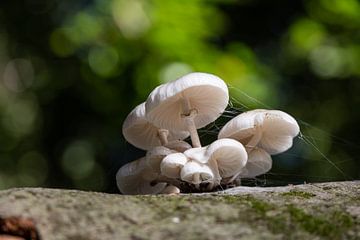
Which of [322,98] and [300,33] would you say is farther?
[322,98]

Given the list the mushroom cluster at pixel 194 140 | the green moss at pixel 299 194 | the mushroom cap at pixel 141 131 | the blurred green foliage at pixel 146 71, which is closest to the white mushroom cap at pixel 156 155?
the mushroom cluster at pixel 194 140

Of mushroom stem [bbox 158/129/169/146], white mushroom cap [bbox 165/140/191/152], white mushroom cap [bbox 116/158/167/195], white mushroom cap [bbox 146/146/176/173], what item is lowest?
white mushroom cap [bbox 116/158/167/195]

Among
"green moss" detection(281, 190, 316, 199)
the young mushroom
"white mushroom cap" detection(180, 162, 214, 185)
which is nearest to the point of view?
"green moss" detection(281, 190, 316, 199)

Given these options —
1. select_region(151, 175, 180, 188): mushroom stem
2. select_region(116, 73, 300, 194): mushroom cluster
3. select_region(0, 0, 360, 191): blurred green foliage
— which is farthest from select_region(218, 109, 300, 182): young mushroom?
select_region(0, 0, 360, 191): blurred green foliage

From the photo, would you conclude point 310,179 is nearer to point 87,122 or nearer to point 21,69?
point 87,122

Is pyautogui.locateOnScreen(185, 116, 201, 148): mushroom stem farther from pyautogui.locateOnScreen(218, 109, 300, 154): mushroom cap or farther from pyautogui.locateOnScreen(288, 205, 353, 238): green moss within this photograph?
pyautogui.locateOnScreen(288, 205, 353, 238): green moss

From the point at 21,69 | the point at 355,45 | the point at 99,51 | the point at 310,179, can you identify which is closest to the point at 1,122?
the point at 21,69

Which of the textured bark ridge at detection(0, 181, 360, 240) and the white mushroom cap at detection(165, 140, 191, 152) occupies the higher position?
the white mushroom cap at detection(165, 140, 191, 152)

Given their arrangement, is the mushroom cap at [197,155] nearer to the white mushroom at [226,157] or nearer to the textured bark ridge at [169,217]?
the white mushroom at [226,157]
